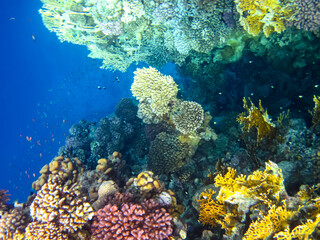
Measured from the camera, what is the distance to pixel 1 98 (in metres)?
59.2

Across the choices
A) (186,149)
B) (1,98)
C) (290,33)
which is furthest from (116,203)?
(1,98)

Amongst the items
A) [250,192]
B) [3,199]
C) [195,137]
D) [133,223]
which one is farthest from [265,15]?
[3,199]

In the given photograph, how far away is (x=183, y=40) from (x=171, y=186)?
5.40 metres

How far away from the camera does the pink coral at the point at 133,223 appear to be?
346 centimetres

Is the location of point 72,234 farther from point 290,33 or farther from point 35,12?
point 35,12

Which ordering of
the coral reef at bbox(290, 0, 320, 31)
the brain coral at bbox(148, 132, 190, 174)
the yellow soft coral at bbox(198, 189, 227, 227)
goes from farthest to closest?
the brain coral at bbox(148, 132, 190, 174), the coral reef at bbox(290, 0, 320, 31), the yellow soft coral at bbox(198, 189, 227, 227)

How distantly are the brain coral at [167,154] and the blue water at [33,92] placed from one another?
4474 cm

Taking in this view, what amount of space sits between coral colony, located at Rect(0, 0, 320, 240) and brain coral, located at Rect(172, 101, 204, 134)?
3cm

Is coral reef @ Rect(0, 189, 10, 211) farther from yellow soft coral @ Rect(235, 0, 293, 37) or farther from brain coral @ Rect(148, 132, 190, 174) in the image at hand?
yellow soft coral @ Rect(235, 0, 293, 37)

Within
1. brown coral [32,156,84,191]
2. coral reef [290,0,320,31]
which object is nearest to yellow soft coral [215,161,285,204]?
brown coral [32,156,84,191]

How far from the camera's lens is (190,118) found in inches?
243

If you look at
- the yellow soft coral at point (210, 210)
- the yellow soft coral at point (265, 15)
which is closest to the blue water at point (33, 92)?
the yellow soft coral at point (265, 15)

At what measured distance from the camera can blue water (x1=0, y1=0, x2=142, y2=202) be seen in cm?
5284

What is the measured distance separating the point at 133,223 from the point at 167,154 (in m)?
2.80
